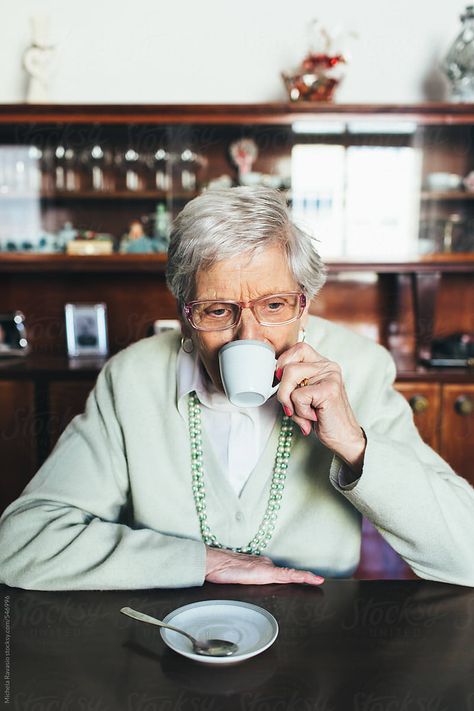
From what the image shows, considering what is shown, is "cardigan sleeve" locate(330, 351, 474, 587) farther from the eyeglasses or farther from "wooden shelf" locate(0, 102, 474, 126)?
"wooden shelf" locate(0, 102, 474, 126)

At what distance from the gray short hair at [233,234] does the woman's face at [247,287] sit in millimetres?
16

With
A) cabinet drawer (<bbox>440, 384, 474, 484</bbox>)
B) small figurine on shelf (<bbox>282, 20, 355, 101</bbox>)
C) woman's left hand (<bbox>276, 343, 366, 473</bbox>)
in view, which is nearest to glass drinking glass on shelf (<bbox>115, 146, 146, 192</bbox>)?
small figurine on shelf (<bbox>282, 20, 355, 101</bbox>)

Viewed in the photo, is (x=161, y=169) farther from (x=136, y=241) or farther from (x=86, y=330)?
(x=86, y=330)

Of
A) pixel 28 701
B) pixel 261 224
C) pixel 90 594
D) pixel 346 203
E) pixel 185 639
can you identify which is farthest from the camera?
pixel 346 203

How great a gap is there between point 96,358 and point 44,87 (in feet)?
4.18

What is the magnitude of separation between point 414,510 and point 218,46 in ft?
8.70

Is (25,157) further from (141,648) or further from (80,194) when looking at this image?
(141,648)

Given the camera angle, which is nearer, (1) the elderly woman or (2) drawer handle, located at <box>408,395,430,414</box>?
(1) the elderly woman

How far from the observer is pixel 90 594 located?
0.99 m

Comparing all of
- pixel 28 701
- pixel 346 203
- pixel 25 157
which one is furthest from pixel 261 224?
pixel 25 157

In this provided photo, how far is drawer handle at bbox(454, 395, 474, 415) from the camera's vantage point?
264cm

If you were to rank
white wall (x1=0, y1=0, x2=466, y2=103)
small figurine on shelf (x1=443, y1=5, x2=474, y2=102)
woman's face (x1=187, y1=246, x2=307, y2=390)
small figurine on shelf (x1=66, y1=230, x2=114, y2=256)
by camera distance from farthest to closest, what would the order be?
white wall (x1=0, y1=0, x2=466, y2=103) < small figurine on shelf (x1=66, y1=230, x2=114, y2=256) < small figurine on shelf (x1=443, y1=5, x2=474, y2=102) < woman's face (x1=187, y1=246, x2=307, y2=390)

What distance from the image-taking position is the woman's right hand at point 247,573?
101 cm

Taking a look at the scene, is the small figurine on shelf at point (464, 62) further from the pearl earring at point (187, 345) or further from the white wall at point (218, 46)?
the pearl earring at point (187, 345)
